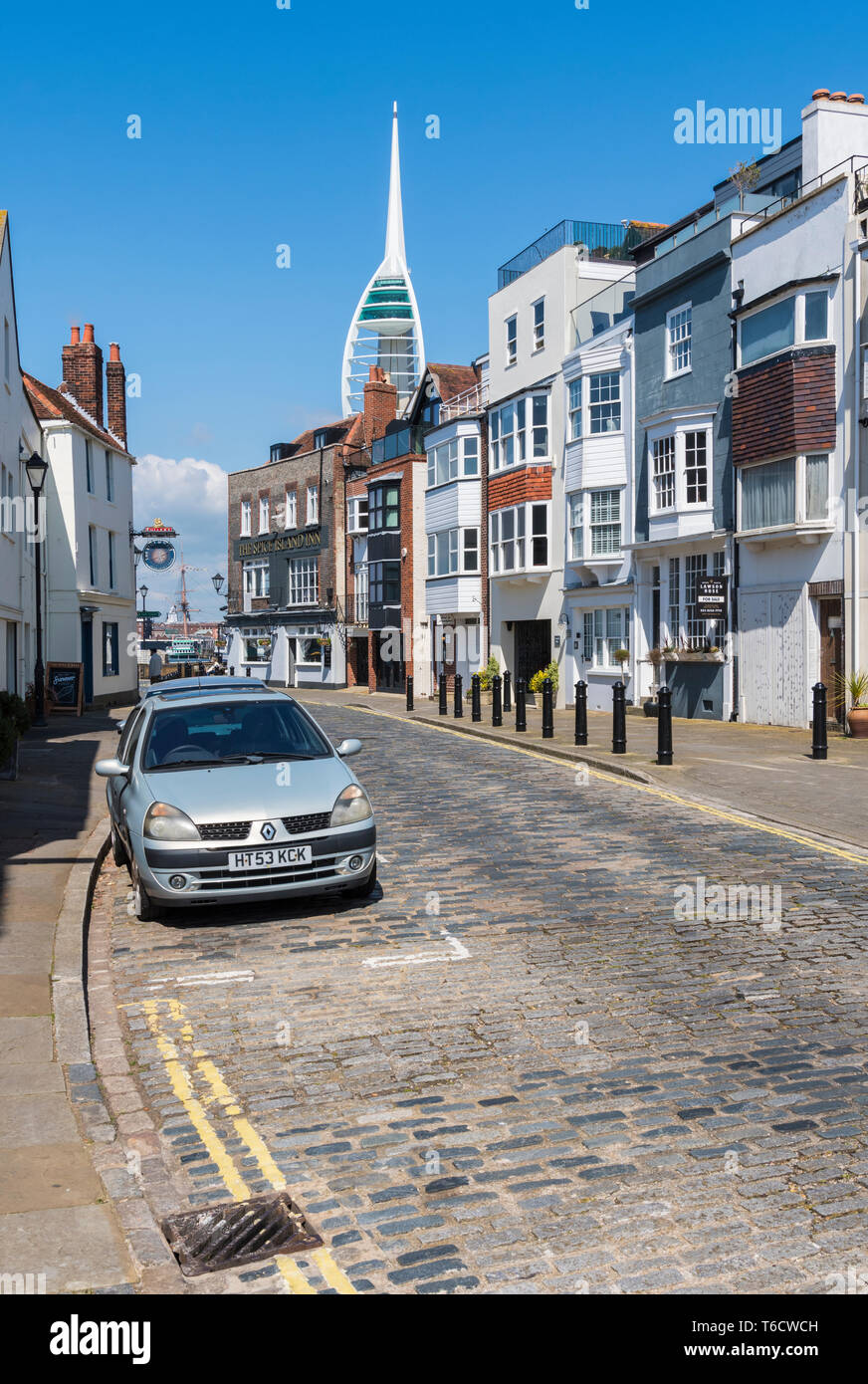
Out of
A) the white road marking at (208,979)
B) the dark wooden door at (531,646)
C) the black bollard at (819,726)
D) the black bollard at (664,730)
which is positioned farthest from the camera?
the dark wooden door at (531,646)

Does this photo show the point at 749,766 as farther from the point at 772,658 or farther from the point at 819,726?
the point at 772,658

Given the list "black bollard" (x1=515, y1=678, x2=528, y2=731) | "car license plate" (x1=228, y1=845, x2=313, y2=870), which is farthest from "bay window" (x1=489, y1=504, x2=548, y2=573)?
"car license plate" (x1=228, y1=845, x2=313, y2=870)

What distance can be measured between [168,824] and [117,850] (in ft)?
9.24

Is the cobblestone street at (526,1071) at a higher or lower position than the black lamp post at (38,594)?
lower

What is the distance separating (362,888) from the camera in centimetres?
858

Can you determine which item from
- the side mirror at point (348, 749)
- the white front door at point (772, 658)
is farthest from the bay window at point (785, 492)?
the side mirror at point (348, 749)

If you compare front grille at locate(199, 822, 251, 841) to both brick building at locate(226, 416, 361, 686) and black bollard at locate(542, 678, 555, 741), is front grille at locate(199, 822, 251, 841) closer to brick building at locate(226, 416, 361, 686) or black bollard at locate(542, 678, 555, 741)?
black bollard at locate(542, 678, 555, 741)

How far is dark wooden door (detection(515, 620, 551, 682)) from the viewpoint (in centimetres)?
3681

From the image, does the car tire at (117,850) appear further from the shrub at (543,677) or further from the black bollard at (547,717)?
the shrub at (543,677)

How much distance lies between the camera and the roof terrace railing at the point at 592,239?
111 feet

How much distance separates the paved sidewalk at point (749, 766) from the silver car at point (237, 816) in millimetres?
5139

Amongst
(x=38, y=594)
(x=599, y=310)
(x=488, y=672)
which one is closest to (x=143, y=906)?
(x=38, y=594)
